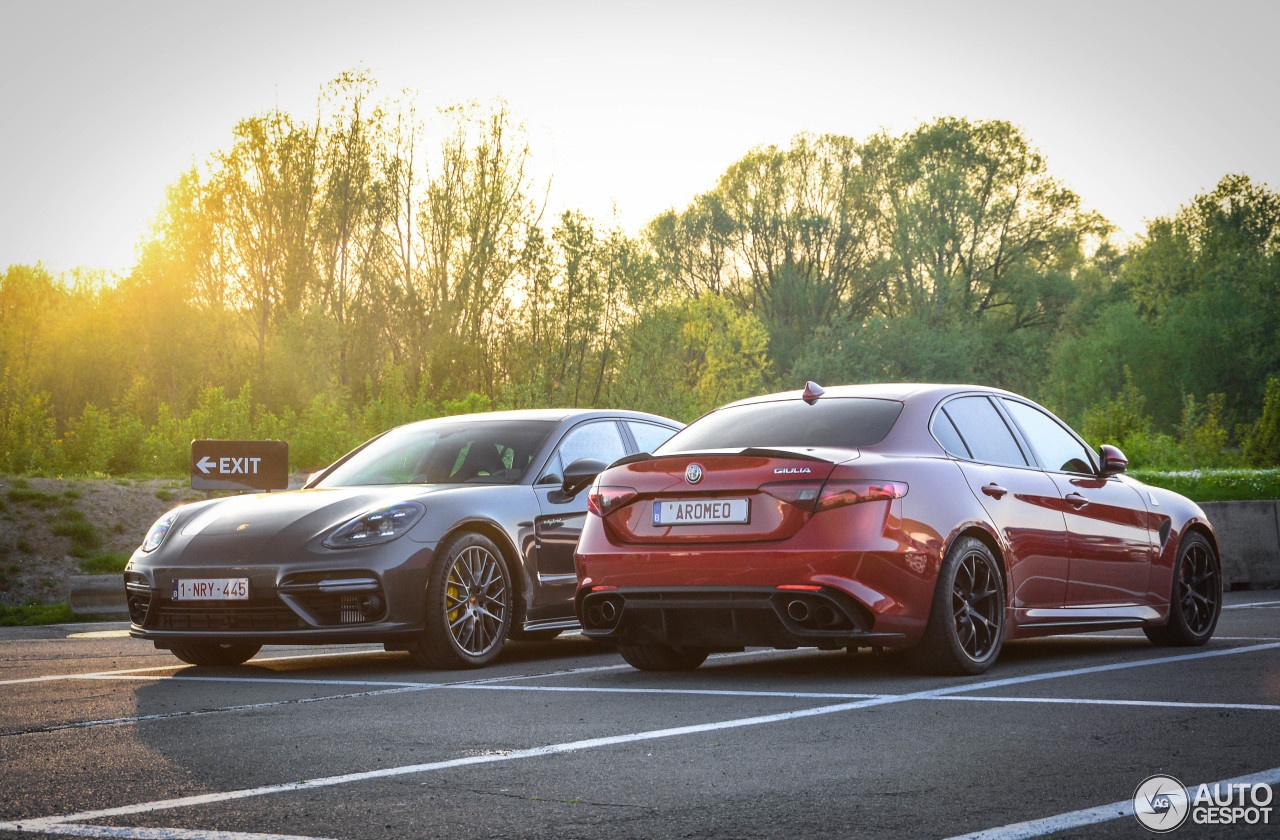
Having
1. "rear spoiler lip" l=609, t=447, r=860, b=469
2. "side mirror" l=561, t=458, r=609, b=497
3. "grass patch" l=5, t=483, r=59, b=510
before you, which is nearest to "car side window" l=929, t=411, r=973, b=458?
"rear spoiler lip" l=609, t=447, r=860, b=469

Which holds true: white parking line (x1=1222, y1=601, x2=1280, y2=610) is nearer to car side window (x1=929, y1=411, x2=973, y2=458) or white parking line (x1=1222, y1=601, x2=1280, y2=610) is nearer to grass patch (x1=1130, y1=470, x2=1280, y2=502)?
grass patch (x1=1130, y1=470, x2=1280, y2=502)

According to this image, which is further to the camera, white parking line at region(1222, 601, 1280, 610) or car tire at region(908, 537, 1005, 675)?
white parking line at region(1222, 601, 1280, 610)

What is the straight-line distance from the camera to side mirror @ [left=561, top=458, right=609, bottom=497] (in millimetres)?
8094

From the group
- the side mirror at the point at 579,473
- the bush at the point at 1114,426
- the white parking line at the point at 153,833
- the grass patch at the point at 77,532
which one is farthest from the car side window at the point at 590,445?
the bush at the point at 1114,426

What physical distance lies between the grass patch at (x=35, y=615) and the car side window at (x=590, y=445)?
250 inches

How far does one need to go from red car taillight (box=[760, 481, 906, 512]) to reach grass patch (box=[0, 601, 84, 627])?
882 cm

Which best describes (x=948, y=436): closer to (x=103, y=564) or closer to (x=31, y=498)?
(x=103, y=564)

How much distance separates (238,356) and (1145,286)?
44.4 metres

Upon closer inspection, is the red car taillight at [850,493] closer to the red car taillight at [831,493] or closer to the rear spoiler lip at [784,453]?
the red car taillight at [831,493]

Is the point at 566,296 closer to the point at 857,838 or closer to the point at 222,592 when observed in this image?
the point at 222,592

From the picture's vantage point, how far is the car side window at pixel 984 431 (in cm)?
723

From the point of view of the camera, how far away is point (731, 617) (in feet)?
20.9

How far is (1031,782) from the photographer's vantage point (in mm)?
4008

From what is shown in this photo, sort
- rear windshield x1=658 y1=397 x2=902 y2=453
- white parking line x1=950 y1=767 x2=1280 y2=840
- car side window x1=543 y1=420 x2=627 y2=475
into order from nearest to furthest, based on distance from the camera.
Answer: white parking line x1=950 y1=767 x2=1280 y2=840, rear windshield x1=658 y1=397 x2=902 y2=453, car side window x1=543 y1=420 x2=627 y2=475
